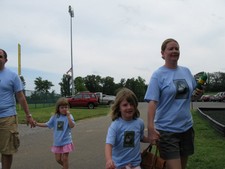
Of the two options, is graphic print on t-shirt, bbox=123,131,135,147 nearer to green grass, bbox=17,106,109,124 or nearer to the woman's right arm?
the woman's right arm

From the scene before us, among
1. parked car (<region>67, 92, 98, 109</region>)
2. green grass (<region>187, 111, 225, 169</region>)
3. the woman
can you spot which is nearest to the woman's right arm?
the woman

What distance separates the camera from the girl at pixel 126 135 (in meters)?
3.96

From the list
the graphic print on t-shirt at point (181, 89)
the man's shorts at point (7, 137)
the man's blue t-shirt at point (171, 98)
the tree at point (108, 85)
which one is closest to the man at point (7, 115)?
the man's shorts at point (7, 137)

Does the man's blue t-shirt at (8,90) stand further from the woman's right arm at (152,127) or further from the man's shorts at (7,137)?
the woman's right arm at (152,127)

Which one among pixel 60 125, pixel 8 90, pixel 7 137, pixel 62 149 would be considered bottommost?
pixel 62 149

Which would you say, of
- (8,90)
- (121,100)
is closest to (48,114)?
(8,90)

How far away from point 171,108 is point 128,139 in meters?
0.57

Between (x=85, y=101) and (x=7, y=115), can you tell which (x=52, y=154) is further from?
(x=85, y=101)

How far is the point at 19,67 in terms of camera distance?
30.4 m

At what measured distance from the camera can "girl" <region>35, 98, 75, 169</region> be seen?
6.36m

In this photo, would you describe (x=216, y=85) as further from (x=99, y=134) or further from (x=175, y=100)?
(x=175, y=100)

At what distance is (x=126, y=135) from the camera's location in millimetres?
3965

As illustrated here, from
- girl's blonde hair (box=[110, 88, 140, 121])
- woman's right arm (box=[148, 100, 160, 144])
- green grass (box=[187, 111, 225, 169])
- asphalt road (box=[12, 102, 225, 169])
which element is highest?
girl's blonde hair (box=[110, 88, 140, 121])

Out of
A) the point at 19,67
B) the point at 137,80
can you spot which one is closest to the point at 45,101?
the point at 19,67
